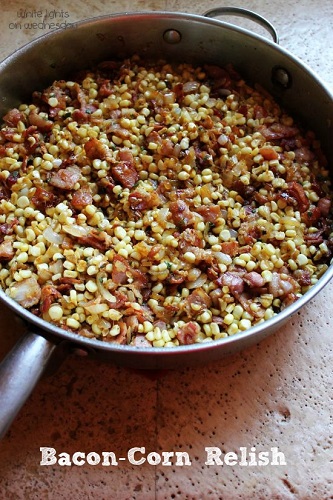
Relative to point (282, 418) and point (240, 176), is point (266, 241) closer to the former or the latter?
point (240, 176)

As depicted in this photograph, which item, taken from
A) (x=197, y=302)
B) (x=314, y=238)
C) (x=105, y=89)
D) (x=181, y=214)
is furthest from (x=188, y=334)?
(x=105, y=89)

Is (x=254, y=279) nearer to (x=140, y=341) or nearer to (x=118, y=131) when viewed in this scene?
(x=140, y=341)

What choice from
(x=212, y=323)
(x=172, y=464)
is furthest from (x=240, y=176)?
(x=172, y=464)

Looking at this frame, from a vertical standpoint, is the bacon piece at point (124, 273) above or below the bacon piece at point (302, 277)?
below

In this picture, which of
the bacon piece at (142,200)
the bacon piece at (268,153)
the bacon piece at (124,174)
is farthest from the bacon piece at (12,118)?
the bacon piece at (268,153)

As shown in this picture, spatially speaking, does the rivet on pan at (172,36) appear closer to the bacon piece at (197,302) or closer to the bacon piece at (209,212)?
the bacon piece at (209,212)

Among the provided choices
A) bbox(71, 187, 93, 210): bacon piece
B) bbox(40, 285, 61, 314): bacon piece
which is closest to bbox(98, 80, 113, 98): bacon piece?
bbox(71, 187, 93, 210): bacon piece
